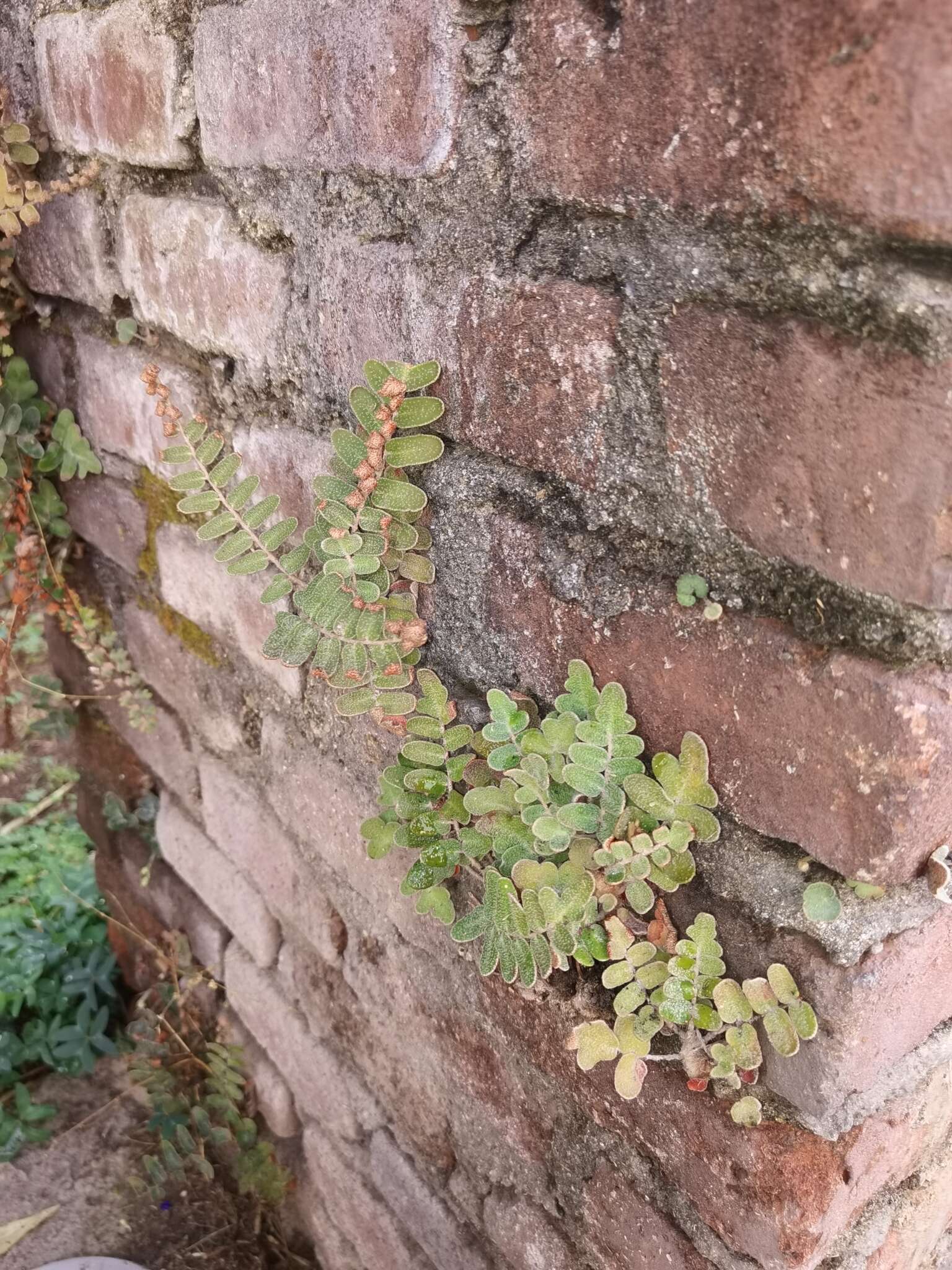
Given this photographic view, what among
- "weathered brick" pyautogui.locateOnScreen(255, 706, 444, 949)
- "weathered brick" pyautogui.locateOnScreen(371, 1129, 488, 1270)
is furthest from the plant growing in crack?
"weathered brick" pyautogui.locateOnScreen(371, 1129, 488, 1270)

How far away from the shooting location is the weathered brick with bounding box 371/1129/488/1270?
1.28 meters

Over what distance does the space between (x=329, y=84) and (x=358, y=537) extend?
40 centimetres

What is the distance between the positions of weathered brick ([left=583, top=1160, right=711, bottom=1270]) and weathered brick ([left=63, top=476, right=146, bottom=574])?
3.68 feet

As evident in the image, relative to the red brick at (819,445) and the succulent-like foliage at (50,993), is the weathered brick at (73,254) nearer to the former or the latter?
the red brick at (819,445)

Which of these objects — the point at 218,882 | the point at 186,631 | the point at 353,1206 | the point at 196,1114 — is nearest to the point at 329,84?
the point at 186,631

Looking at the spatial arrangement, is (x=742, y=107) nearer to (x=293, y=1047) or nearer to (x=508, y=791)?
(x=508, y=791)

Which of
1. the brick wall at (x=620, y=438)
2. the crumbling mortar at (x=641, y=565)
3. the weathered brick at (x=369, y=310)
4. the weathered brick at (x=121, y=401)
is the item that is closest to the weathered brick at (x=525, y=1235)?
the brick wall at (x=620, y=438)

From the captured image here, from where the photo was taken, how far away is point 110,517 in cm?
167

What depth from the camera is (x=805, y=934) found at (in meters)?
0.72

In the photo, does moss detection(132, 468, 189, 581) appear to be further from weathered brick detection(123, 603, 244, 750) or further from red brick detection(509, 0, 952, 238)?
red brick detection(509, 0, 952, 238)

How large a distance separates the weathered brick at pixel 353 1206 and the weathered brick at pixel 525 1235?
26 centimetres

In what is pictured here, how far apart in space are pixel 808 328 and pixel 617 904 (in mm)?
490

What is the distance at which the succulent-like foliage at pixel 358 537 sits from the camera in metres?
0.88

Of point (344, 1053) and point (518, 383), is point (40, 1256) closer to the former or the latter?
point (344, 1053)
